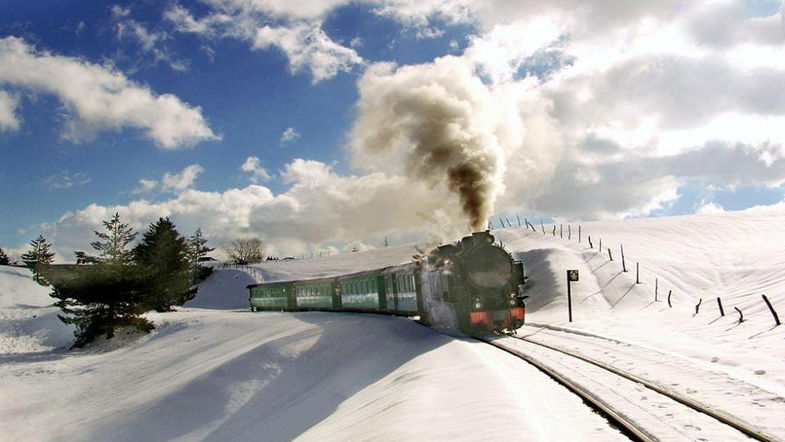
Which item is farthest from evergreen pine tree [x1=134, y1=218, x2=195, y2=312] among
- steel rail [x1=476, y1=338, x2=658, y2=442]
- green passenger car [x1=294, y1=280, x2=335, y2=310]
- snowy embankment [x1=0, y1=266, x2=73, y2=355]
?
steel rail [x1=476, y1=338, x2=658, y2=442]

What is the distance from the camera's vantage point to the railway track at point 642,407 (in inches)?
268

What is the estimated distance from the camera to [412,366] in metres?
13.7

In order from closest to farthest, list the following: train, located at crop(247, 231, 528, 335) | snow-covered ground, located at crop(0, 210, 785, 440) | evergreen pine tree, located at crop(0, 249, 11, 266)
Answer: snow-covered ground, located at crop(0, 210, 785, 440), train, located at crop(247, 231, 528, 335), evergreen pine tree, located at crop(0, 249, 11, 266)

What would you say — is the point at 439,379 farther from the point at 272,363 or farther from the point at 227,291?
the point at 227,291

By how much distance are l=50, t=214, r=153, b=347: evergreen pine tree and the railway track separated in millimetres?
27372

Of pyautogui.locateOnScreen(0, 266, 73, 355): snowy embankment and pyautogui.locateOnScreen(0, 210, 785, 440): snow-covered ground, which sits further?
pyautogui.locateOnScreen(0, 266, 73, 355): snowy embankment

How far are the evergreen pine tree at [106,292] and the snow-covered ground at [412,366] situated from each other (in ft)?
4.07

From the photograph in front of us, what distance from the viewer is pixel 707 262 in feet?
116

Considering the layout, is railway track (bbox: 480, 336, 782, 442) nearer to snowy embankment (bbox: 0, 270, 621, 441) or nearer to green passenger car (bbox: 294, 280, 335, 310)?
snowy embankment (bbox: 0, 270, 621, 441)

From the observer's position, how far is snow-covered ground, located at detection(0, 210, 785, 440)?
28.1ft

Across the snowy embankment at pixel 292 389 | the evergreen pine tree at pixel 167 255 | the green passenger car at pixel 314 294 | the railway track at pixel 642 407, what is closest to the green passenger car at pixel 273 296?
the green passenger car at pixel 314 294

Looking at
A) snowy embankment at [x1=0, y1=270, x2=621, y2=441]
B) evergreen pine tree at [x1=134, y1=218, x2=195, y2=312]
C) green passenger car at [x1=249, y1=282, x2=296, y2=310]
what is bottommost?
snowy embankment at [x1=0, y1=270, x2=621, y2=441]

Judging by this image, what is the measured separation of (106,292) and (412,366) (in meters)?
25.3

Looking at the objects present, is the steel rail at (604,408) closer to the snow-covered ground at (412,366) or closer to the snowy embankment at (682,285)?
the snow-covered ground at (412,366)
